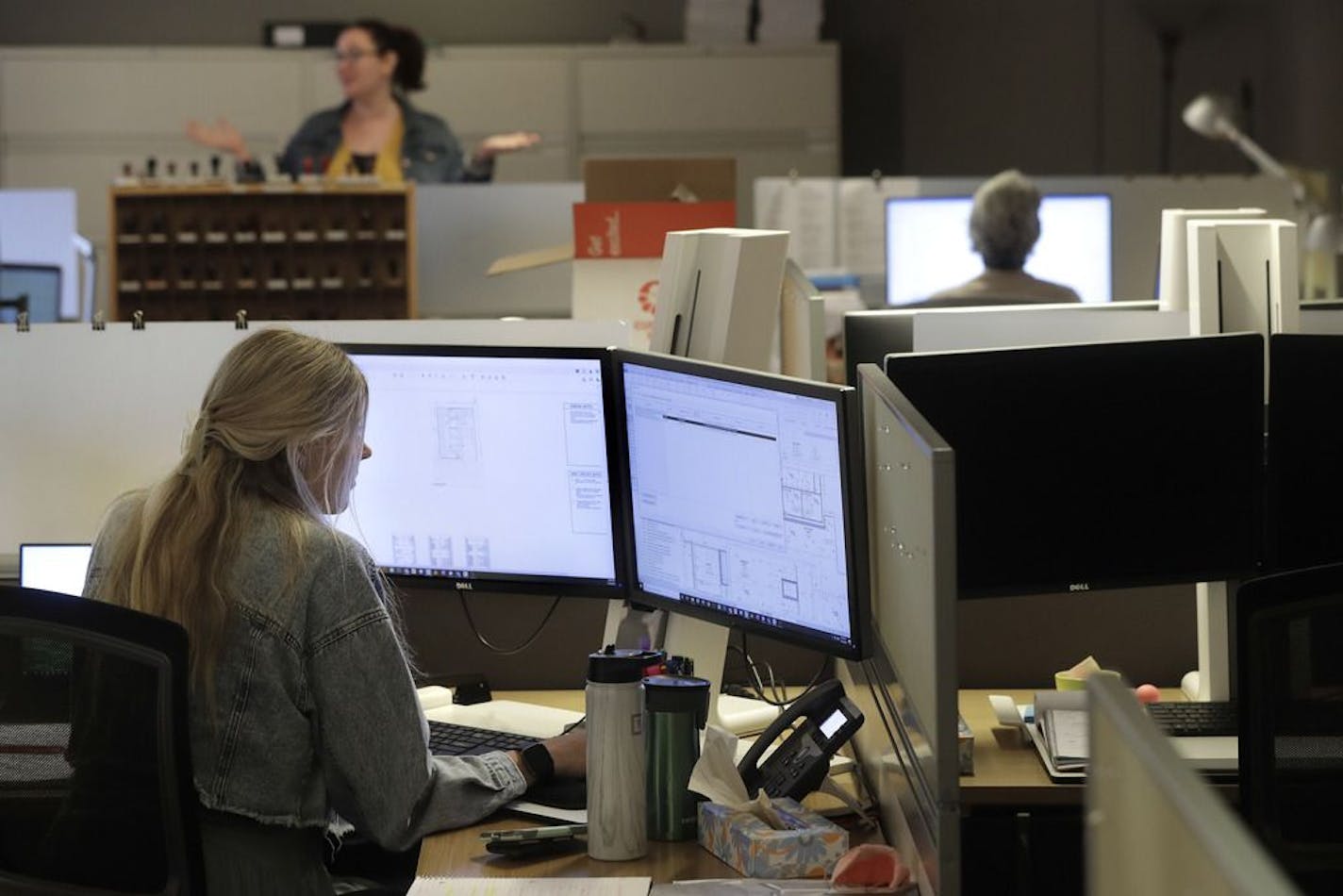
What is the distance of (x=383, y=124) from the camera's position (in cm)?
585

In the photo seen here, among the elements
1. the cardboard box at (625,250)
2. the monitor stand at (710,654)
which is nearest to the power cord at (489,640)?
the monitor stand at (710,654)

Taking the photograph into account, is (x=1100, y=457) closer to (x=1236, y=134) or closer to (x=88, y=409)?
(x=88, y=409)

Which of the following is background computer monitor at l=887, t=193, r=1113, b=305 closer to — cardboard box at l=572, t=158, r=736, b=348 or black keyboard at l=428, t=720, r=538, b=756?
cardboard box at l=572, t=158, r=736, b=348

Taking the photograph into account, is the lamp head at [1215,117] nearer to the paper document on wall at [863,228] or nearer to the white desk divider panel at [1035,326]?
the paper document on wall at [863,228]

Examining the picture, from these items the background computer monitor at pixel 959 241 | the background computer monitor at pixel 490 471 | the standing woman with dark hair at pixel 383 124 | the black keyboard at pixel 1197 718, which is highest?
the standing woman with dark hair at pixel 383 124

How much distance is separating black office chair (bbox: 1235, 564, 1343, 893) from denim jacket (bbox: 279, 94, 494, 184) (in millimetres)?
4206

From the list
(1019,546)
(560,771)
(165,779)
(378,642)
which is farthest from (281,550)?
(1019,546)

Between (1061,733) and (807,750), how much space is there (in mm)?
346

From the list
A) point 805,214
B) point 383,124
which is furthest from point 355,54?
point 805,214

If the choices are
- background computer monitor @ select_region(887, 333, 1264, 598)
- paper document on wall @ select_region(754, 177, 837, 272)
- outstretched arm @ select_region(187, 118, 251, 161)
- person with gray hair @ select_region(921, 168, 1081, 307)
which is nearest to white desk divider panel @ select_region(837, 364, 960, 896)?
background computer monitor @ select_region(887, 333, 1264, 598)

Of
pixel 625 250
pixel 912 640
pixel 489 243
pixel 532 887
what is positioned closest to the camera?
pixel 912 640

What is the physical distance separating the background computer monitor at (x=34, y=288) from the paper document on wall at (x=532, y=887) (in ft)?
14.9

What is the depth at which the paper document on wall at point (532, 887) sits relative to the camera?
171 centimetres

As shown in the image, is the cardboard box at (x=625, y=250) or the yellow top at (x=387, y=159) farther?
the yellow top at (x=387, y=159)
